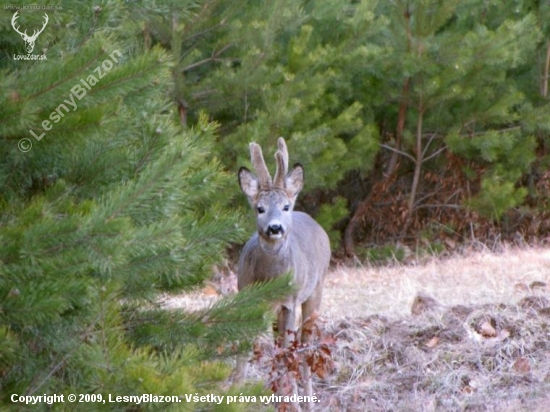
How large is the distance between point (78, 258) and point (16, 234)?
22cm

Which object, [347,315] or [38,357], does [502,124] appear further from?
[38,357]

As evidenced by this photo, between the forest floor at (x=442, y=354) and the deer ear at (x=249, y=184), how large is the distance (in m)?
1.07

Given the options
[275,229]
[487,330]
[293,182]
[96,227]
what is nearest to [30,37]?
[96,227]

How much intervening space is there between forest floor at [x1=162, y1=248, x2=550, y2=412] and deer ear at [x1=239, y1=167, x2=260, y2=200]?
42.0 inches

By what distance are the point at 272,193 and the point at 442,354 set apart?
153 cm

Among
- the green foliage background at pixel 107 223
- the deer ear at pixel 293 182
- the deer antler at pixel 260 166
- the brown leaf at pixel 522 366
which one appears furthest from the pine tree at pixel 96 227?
the brown leaf at pixel 522 366

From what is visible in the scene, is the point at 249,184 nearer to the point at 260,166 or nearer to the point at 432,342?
the point at 260,166

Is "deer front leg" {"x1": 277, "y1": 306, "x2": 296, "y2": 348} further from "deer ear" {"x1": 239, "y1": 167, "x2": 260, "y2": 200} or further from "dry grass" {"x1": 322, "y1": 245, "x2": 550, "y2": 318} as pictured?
"dry grass" {"x1": 322, "y1": 245, "x2": 550, "y2": 318}

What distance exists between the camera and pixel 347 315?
8109 mm

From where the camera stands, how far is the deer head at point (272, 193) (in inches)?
260

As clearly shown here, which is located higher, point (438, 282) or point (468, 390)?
point (468, 390)

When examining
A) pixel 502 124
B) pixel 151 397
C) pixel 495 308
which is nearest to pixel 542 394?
pixel 495 308

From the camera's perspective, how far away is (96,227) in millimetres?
3213
